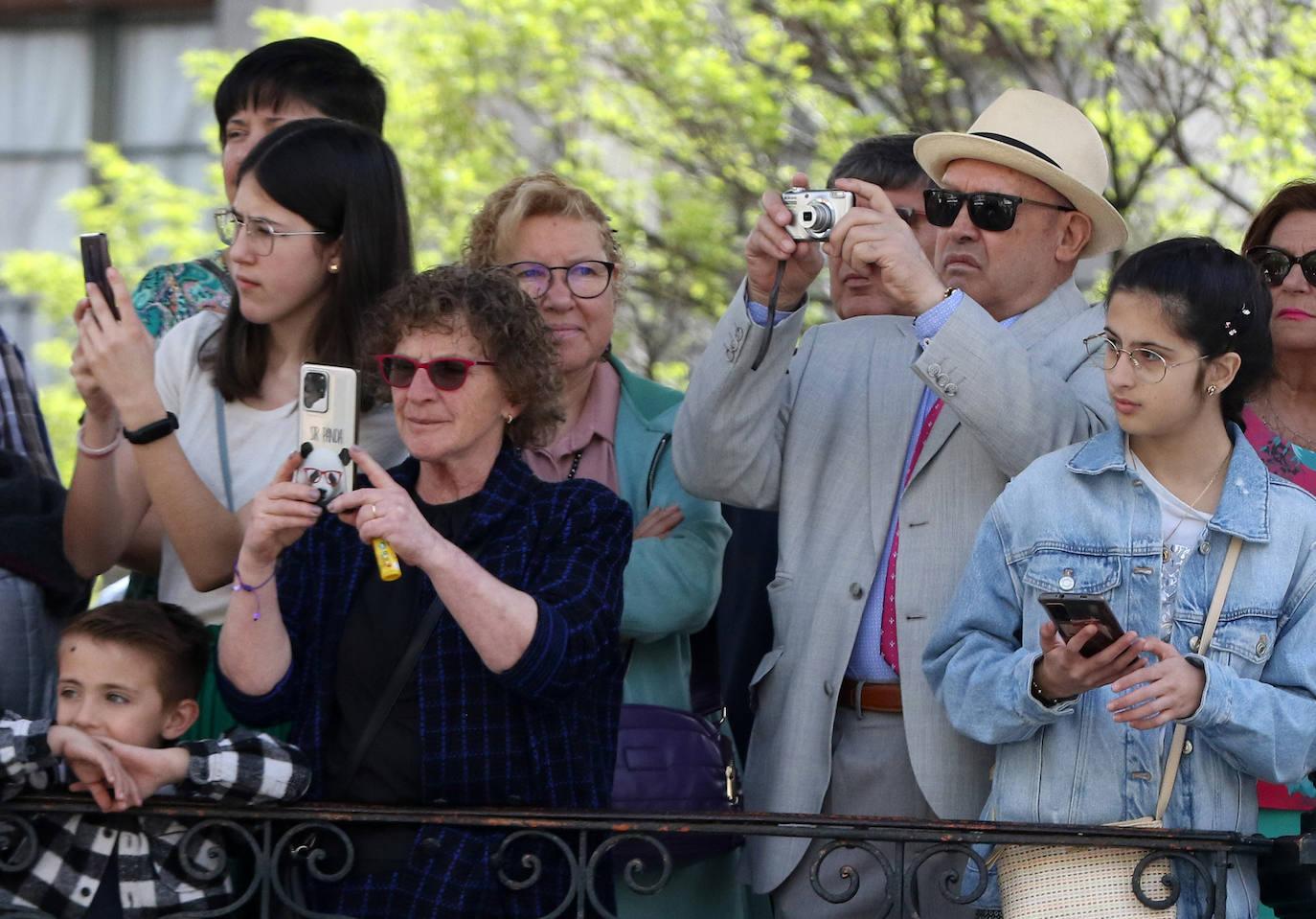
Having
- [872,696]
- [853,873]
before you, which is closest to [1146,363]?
[872,696]

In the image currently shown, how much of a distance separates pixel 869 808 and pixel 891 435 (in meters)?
0.81

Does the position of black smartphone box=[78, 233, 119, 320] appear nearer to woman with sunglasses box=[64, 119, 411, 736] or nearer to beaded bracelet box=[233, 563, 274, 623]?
woman with sunglasses box=[64, 119, 411, 736]

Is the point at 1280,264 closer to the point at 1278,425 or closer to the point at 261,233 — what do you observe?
the point at 1278,425

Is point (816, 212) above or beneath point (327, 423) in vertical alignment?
above

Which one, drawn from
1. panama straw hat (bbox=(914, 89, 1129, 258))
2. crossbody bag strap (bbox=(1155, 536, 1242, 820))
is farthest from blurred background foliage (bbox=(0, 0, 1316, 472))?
crossbody bag strap (bbox=(1155, 536, 1242, 820))

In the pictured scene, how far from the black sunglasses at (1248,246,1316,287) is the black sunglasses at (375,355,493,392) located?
6.81 feet

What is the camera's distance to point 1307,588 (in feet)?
12.7

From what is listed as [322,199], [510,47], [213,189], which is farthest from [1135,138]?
[322,199]

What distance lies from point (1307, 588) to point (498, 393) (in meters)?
1.55

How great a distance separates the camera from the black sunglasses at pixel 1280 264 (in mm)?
4992

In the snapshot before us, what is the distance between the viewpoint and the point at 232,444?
15.1 feet

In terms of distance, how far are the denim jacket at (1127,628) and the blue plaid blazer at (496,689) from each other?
0.69 meters

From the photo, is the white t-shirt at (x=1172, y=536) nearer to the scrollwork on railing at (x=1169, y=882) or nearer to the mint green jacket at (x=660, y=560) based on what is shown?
the scrollwork on railing at (x=1169, y=882)

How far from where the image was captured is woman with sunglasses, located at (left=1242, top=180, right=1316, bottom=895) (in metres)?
4.96
